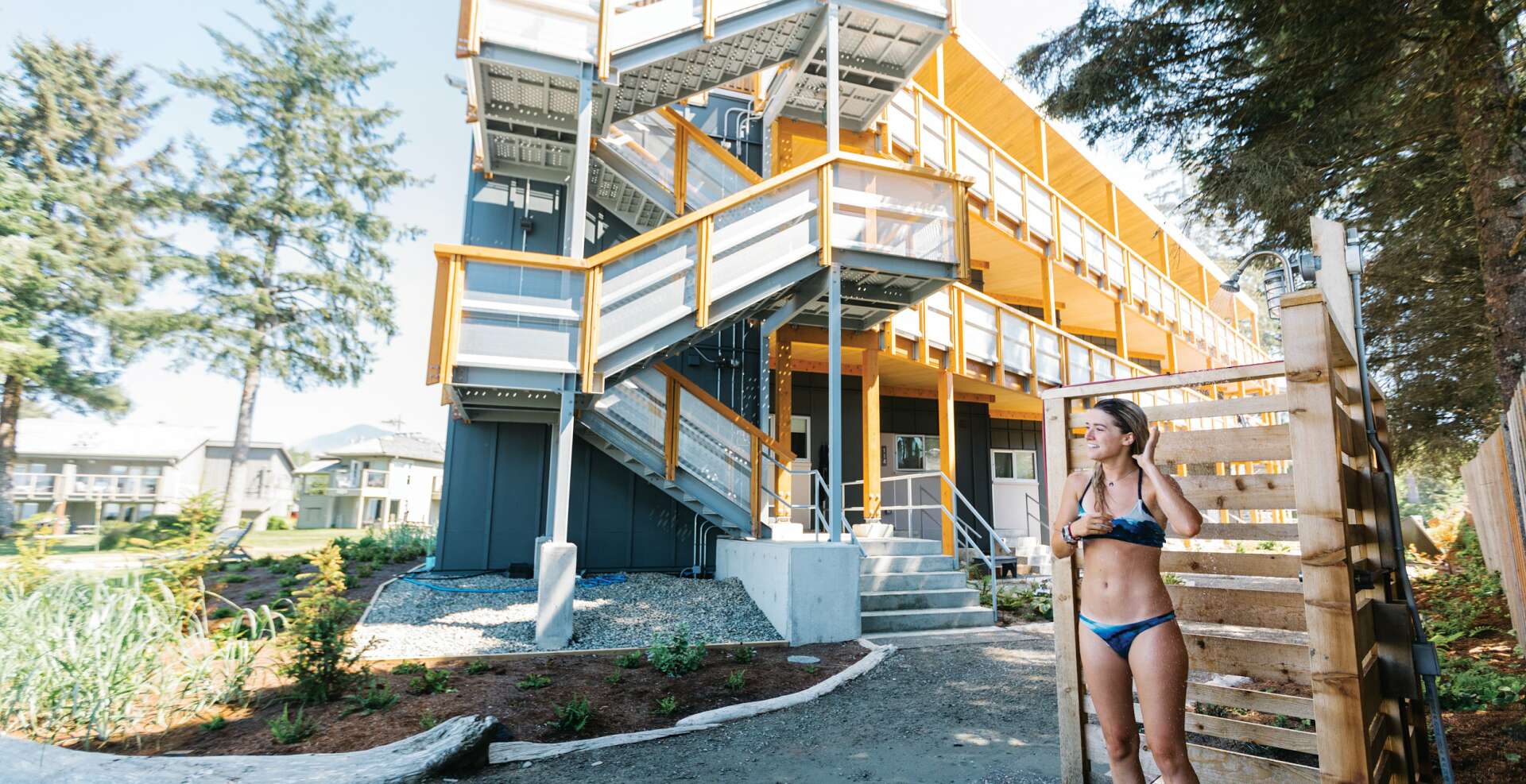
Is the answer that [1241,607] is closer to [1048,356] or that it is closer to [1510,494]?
[1510,494]

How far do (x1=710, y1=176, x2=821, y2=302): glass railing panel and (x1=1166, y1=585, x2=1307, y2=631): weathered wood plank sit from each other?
5.88 meters

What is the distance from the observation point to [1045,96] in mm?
8109

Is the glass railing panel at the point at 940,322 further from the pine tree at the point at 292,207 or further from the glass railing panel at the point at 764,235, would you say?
the pine tree at the point at 292,207

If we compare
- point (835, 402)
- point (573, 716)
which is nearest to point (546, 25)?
point (835, 402)

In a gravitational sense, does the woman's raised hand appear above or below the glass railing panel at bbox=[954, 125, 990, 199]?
below

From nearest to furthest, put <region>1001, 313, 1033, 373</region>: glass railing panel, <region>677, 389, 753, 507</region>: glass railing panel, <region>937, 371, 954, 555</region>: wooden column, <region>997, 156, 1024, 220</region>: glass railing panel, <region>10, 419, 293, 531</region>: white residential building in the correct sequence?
<region>677, 389, 753, 507</region>: glass railing panel → <region>937, 371, 954, 555</region>: wooden column → <region>1001, 313, 1033, 373</region>: glass railing panel → <region>997, 156, 1024, 220</region>: glass railing panel → <region>10, 419, 293, 531</region>: white residential building

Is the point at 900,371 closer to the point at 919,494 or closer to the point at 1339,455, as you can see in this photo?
the point at 919,494

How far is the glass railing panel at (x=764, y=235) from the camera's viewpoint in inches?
Result: 329

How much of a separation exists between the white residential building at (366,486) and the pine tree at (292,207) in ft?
34.5

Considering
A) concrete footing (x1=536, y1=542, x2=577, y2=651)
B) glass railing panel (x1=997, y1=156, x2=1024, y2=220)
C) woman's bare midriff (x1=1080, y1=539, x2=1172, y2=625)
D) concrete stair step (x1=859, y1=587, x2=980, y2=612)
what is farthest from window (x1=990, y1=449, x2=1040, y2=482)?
woman's bare midriff (x1=1080, y1=539, x2=1172, y2=625)

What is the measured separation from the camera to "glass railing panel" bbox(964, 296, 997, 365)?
1216cm

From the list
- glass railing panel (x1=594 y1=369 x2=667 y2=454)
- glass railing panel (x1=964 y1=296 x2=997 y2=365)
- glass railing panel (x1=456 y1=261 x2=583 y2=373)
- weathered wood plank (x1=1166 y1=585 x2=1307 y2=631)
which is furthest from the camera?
glass railing panel (x1=964 y1=296 x2=997 y2=365)

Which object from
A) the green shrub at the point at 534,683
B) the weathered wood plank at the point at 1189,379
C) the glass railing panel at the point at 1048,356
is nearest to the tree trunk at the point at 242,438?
the green shrub at the point at 534,683

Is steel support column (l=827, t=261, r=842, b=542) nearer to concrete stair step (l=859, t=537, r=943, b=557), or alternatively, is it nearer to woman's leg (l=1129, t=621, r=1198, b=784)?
concrete stair step (l=859, t=537, r=943, b=557)
